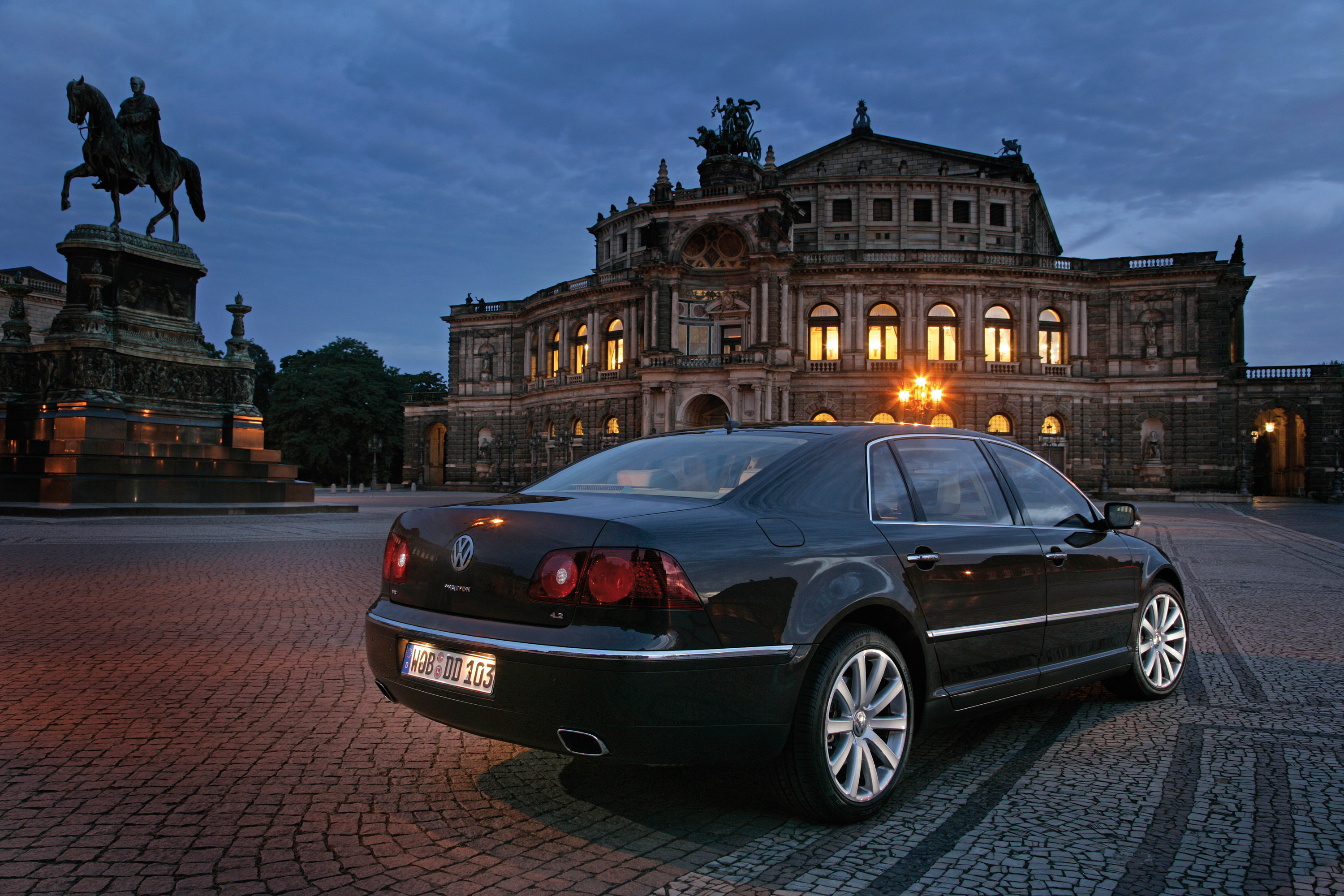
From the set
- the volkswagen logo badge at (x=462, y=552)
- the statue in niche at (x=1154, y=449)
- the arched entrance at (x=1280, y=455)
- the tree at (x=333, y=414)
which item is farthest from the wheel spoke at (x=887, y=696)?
the tree at (x=333, y=414)

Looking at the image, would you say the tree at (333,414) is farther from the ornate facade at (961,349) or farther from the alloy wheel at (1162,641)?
the alloy wheel at (1162,641)

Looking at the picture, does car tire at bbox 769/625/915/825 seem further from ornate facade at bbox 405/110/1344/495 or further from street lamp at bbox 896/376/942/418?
ornate facade at bbox 405/110/1344/495

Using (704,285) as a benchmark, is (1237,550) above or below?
A: below

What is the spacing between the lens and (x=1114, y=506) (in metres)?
4.93

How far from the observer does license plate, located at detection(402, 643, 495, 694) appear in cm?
311

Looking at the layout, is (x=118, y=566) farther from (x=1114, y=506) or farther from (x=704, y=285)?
(x=704, y=285)

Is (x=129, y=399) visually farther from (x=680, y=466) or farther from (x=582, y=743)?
(x=582, y=743)

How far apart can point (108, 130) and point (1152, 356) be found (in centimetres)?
4907

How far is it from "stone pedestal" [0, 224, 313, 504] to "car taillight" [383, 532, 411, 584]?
19.1 meters

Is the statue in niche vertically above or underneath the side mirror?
above

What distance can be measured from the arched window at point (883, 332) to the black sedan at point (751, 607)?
47655 mm

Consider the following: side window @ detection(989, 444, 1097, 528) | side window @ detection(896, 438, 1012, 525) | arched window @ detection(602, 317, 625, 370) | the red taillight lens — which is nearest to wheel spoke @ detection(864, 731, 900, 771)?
side window @ detection(896, 438, 1012, 525)

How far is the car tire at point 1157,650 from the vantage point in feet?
16.4

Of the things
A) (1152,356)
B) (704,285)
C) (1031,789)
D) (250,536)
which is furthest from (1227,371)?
(1031,789)
